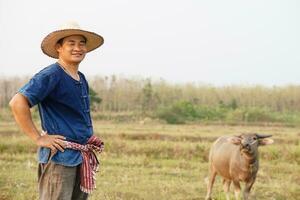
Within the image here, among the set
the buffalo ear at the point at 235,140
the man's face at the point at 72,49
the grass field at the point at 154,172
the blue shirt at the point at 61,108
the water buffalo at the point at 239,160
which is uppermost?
the man's face at the point at 72,49

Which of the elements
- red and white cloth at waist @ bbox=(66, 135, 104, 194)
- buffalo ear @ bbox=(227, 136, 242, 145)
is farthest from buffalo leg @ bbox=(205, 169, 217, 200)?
red and white cloth at waist @ bbox=(66, 135, 104, 194)

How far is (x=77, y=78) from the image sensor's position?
380 centimetres

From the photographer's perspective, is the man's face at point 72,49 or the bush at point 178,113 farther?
the bush at point 178,113

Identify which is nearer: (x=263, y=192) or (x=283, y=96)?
(x=263, y=192)

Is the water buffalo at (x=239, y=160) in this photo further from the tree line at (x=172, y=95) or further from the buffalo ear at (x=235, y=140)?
the tree line at (x=172, y=95)

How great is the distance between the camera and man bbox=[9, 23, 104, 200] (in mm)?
3508

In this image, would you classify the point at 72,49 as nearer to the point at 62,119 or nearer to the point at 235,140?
the point at 62,119

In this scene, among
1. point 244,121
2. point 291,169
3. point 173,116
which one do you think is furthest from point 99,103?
point 291,169

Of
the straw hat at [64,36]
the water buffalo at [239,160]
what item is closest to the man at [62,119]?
the straw hat at [64,36]

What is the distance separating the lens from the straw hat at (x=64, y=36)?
3766mm

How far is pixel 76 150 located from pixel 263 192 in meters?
6.45

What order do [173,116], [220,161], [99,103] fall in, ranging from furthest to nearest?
[99,103] < [173,116] < [220,161]

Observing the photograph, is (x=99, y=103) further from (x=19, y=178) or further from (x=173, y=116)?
(x=19, y=178)

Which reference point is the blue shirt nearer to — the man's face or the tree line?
the man's face
